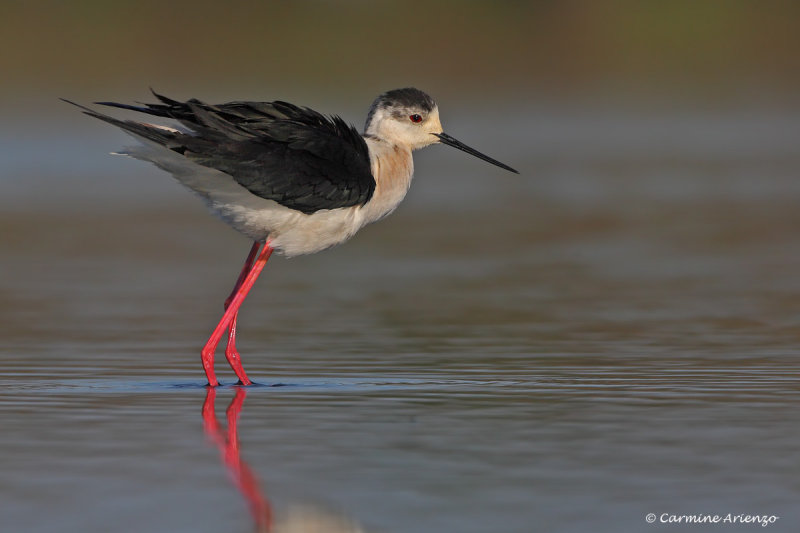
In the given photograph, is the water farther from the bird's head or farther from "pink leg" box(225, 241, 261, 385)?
the bird's head

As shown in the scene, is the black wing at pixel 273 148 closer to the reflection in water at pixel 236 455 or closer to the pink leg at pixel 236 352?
the pink leg at pixel 236 352

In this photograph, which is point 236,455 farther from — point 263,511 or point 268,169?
point 268,169

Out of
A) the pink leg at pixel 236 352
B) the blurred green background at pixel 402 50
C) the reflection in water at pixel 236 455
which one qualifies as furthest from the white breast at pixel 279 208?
the blurred green background at pixel 402 50

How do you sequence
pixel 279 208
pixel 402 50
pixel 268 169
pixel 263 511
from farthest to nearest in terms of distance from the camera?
pixel 402 50 → pixel 279 208 → pixel 268 169 → pixel 263 511

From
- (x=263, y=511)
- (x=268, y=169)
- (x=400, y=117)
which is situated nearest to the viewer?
(x=263, y=511)

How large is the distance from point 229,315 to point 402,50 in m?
21.9

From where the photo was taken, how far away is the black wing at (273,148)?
7.09 meters

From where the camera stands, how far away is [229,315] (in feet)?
26.0

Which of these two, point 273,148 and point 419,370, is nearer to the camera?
point 273,148

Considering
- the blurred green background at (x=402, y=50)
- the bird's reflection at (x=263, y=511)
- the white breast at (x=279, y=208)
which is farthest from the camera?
the blurred green background at (x=402, y=50)

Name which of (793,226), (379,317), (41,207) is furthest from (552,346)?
(41,207)

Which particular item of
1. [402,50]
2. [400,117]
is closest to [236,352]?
[400,117]

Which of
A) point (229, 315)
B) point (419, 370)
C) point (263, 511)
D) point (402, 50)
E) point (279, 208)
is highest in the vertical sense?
point (402, 50)

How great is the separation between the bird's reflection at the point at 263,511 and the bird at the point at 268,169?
1.45m
